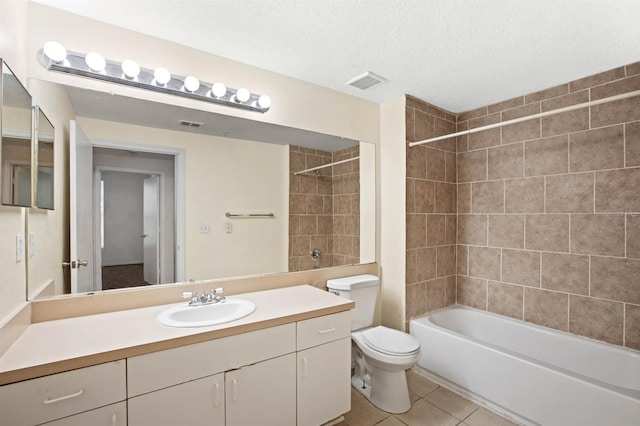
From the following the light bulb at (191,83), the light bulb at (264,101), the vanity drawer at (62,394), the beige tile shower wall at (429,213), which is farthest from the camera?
the beige tile shower wall at (429,213)

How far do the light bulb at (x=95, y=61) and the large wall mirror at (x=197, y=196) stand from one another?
135 millimetres

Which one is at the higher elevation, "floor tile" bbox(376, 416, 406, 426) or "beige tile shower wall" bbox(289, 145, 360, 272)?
"beige tile shower wall" bbox(289, 145, 360, 272)

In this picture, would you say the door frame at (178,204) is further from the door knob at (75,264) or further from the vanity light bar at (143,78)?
the door knob at (75,264)

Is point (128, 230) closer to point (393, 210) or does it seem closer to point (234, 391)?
point (234, 391)

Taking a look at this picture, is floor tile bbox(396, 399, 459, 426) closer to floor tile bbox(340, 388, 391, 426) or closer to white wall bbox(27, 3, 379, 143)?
floor tile bbox(340, 388, 391, 426)

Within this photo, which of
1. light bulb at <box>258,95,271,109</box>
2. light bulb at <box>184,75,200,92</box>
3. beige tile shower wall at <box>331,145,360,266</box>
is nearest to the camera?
light bulb at <box>184,75,200,92</box>

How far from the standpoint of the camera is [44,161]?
4.42 feet

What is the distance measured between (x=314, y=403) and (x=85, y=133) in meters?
1.94

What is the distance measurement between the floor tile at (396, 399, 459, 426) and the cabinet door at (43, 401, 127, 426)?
1622mm

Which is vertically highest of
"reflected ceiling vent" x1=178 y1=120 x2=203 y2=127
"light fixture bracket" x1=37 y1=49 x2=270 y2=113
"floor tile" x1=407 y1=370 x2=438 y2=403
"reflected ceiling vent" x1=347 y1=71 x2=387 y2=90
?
"reflected ceiling vent" x1=347 y1=71 x2=387 y2=90

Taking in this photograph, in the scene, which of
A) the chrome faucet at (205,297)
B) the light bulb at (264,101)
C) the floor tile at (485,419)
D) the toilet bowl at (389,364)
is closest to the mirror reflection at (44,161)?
the chrome faucet at (205,297)

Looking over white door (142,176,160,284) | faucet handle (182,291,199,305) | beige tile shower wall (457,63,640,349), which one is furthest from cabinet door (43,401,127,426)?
beige tile shower wall (457,63,640,349)

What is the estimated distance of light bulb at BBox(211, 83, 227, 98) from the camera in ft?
5.96

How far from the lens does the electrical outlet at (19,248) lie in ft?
3.94
